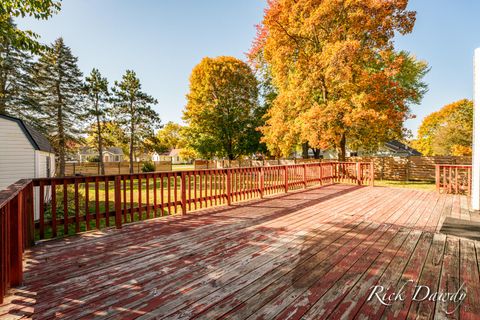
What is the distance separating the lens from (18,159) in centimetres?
934

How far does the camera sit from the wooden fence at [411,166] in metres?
15.4

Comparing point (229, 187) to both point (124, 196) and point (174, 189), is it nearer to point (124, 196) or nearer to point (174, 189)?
point (174, 189)

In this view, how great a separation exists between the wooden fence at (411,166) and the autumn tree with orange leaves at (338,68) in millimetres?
2995

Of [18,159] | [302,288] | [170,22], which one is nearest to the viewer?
[302,288]

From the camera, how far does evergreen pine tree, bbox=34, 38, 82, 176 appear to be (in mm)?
21578

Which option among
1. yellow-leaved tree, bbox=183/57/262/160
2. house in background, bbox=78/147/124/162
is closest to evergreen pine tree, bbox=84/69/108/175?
yellow-leaved tree, bbox=183/57/262/160

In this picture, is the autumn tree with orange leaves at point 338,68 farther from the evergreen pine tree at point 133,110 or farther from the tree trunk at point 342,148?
the evergreen pine tree at point 133,110

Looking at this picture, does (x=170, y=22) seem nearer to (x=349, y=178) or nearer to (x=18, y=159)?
(x=18, y=159)

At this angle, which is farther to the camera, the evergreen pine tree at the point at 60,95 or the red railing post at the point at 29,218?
the evergreen pine tree at the point at 60,95

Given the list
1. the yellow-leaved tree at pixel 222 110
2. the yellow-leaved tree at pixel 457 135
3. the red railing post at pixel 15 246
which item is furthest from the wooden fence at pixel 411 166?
the red railing post at pixel 15 246

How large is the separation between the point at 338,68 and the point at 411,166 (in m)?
9.57

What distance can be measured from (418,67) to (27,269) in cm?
2758

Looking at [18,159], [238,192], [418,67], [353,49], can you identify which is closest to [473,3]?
[353,49]
